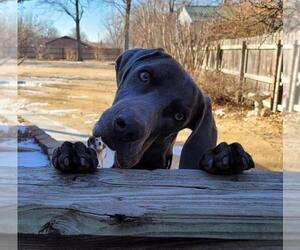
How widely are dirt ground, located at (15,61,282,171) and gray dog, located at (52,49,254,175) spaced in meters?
1.70

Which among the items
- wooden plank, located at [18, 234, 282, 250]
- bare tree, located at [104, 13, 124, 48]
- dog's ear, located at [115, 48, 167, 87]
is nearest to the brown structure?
bare tree, located at [104, 13, 124, 48]

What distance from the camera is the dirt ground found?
5059 mm

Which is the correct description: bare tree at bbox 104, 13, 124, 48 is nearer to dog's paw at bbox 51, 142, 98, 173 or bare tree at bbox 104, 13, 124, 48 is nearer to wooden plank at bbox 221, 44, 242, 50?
wooden plank at bbox 221, 44, 242, 50

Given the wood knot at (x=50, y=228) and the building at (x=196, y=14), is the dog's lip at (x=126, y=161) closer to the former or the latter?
the wood knot at (x=50, y=228)

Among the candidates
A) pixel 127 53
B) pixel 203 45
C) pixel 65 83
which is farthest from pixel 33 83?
pixel 127 53

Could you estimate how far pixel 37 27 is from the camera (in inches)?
200

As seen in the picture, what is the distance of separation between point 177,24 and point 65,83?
3907mm

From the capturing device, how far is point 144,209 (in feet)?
1.54

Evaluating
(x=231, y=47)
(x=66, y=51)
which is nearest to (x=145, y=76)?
(x=231, y=47)

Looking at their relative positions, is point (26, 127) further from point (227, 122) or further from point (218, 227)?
point (218, 227)

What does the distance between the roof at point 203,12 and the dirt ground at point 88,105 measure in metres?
1.75

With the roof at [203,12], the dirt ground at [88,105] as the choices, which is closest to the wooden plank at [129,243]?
the dirt ground at [88,105]

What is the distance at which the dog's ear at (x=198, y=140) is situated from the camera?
77 cm

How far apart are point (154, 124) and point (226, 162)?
129 millimetres
